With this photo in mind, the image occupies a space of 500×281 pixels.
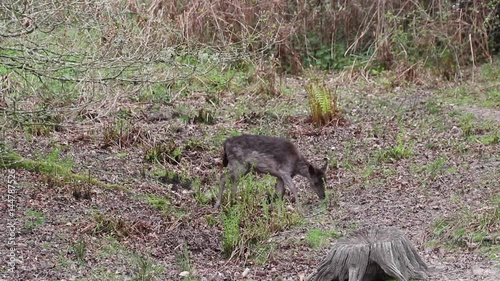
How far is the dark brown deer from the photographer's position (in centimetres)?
1079

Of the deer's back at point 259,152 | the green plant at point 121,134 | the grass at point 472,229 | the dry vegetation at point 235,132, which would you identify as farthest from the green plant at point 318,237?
the green plant at point 121,134

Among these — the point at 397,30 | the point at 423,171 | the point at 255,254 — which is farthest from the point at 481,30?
the point at 255,254

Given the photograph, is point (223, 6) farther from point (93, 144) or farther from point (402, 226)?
point (402, 226)

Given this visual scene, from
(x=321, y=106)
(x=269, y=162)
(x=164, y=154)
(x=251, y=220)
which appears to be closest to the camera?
(x=251, y=220)

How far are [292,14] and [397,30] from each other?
233cm

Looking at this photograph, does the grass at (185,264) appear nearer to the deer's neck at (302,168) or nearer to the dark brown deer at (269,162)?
the dark brown deer at (269,162)

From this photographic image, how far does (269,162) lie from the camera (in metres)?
10.9

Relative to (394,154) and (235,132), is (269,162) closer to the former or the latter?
(394,154)

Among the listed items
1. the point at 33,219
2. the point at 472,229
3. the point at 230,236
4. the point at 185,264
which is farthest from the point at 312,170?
the point at 33,219

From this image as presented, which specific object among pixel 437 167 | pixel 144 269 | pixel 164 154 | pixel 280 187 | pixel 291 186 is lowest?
pixel 164 154

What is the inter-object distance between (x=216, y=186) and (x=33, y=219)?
2727 mm

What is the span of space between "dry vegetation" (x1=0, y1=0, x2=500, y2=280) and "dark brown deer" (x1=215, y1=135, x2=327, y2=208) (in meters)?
0.23

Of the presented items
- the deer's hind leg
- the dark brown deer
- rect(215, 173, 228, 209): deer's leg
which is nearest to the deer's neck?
the dark brown deer

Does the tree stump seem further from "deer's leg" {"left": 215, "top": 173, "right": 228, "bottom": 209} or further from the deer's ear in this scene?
the deer's ear
